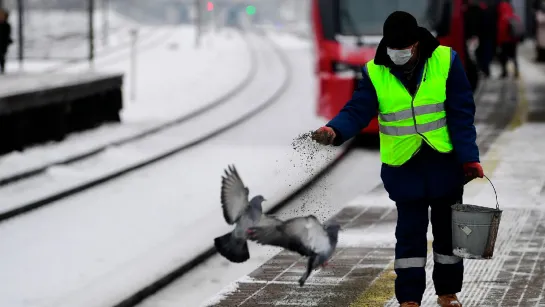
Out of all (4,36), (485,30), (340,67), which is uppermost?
(340,67)

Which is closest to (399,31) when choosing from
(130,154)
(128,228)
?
(128,228)

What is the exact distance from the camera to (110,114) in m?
19.1

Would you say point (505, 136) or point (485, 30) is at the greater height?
point (485, 30)

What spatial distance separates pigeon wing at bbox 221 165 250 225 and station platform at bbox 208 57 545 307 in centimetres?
113

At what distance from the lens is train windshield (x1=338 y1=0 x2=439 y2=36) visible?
1611cm

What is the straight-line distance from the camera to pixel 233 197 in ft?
18.6

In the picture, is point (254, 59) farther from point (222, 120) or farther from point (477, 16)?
point (222, 120)

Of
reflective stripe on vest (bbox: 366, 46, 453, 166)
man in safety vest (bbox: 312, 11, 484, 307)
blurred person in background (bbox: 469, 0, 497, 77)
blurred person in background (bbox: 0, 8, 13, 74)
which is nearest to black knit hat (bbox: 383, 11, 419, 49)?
man in safety vest (bbox: 312, 11, 484, 307)

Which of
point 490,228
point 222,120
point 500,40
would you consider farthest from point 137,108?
point 490,228

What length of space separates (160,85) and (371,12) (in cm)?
1288

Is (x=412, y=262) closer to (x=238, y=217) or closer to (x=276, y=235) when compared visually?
(x=276, y=235)

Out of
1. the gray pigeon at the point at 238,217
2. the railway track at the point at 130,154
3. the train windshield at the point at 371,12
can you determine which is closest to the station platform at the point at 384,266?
the gray pigeon at the point at 238,217

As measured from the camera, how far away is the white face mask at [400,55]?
→ 5.91m

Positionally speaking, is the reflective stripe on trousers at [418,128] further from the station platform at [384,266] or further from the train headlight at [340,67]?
the train headlight at [340,67]
